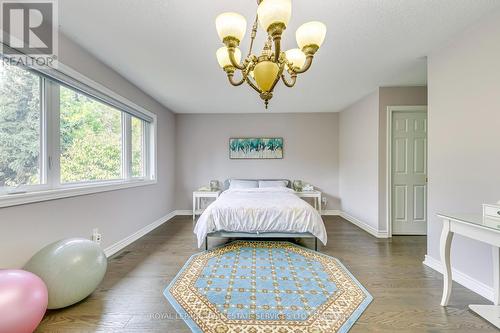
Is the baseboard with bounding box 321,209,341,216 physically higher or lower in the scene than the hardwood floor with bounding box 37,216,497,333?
higher

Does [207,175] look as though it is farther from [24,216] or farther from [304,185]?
[24,216]

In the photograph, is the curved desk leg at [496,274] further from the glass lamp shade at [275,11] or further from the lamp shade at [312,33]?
the glass lamp shade at [275,11]

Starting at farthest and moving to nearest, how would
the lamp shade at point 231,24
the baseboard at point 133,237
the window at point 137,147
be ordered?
the window at point 137,147 → the baseboard at point 133,237 → the lamp shade at point 231,24

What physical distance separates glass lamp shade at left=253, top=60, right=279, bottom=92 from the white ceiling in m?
0.58

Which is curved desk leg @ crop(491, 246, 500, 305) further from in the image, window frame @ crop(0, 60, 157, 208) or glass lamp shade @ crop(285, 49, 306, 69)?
window frame @ crop(0, 60, 157, 208)

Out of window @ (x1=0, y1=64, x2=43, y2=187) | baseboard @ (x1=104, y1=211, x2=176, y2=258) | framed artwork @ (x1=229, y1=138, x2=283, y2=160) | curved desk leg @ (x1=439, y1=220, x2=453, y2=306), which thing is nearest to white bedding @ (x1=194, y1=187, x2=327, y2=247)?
baseboard @ (x1=104, y1=211, x2=176, y2=258)

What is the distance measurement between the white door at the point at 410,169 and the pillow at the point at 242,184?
2490mm

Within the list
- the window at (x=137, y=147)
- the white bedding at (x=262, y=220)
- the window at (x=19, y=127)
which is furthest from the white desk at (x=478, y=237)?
the window at (x=137, y=147)

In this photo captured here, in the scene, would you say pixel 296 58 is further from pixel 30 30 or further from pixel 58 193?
pixel 58 193

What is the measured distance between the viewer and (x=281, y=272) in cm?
218

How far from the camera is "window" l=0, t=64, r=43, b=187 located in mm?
1646

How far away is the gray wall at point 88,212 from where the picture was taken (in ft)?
5.32

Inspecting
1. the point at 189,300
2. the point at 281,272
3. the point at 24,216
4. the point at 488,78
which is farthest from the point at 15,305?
the point at 488,78

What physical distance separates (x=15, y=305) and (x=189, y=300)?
1027 mm
